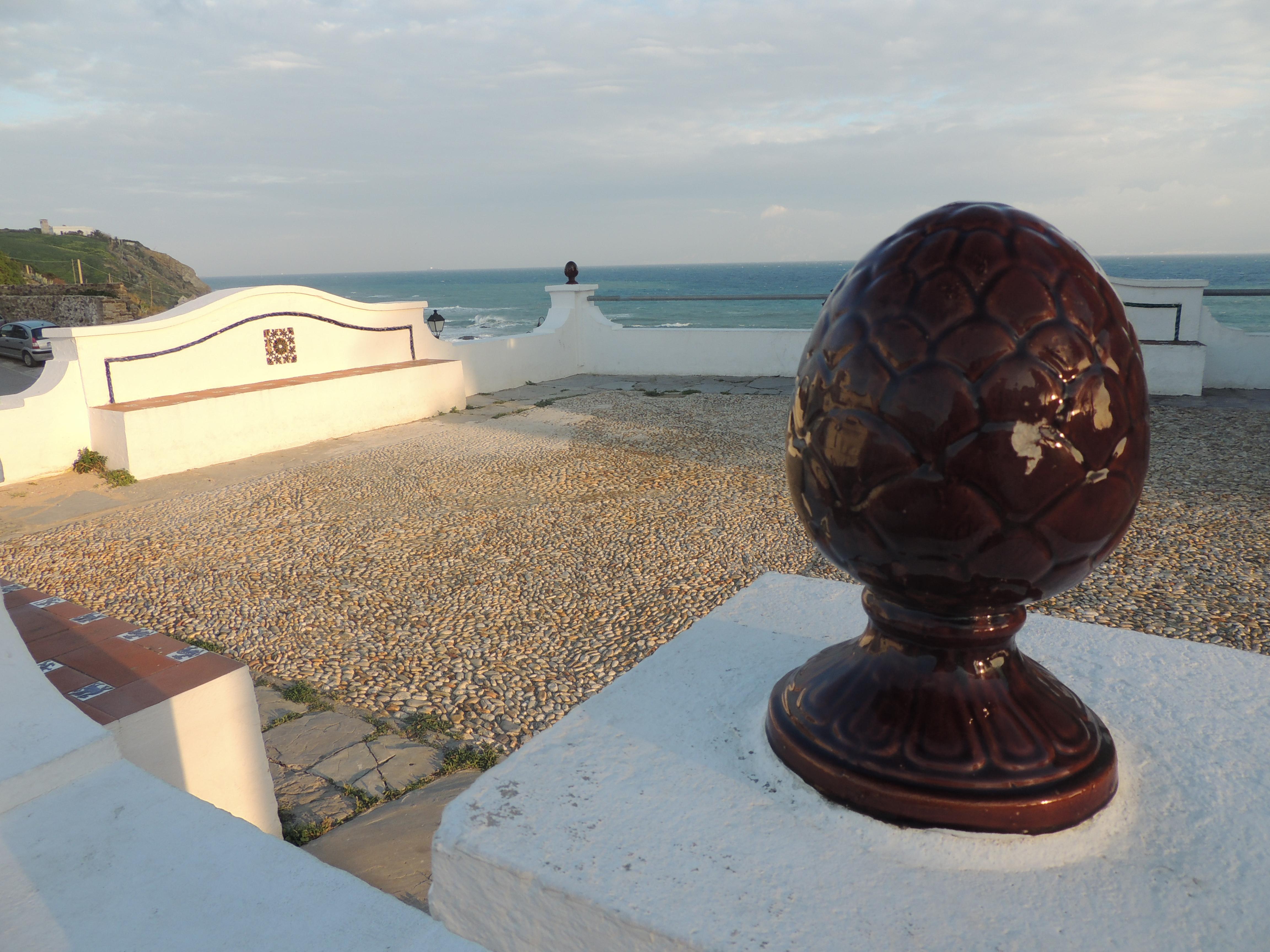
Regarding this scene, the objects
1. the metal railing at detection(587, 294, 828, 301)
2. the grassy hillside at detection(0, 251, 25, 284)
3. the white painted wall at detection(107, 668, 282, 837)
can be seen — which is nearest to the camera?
the white painted wall at detection(107, 668, 282, 837)

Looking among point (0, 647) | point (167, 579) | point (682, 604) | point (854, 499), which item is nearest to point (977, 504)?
point (854, 499)

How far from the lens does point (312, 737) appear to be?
3.01 m

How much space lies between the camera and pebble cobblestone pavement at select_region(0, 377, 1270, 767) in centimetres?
359

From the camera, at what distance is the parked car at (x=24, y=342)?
1764 cm

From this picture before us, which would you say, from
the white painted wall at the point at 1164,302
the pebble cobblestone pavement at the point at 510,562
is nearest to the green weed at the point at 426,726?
the pebble cobblestone pavement at the point at 510,562

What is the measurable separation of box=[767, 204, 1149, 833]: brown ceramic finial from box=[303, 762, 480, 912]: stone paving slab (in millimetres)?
1573

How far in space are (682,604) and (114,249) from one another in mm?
68257

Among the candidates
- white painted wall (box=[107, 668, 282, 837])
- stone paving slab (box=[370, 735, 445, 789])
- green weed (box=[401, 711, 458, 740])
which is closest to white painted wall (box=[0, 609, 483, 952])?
white painted wall (box=[107, 668, 282, 837])

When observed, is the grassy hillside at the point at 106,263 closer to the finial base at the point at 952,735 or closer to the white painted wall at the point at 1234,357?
the white painted wall at the point at 1234,357

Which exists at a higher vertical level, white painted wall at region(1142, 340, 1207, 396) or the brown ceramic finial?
the brown ceramic finial

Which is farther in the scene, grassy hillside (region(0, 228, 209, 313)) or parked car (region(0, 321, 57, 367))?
grassy hillside (region(0, 228, 209, 313))

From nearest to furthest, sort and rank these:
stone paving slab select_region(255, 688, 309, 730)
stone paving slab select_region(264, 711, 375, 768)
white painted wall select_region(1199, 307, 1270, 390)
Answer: stone paving slab select_region(264, 711, 375, 768), stone paving slab select_region(255, 688, 309, 730), white painted wall select_region(1199, 307, 1270, 390)

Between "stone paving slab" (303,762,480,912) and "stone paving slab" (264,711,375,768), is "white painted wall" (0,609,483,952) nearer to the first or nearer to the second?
"stone paving slab" (303,762,480,912)

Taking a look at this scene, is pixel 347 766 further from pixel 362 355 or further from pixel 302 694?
pixel 362 355
